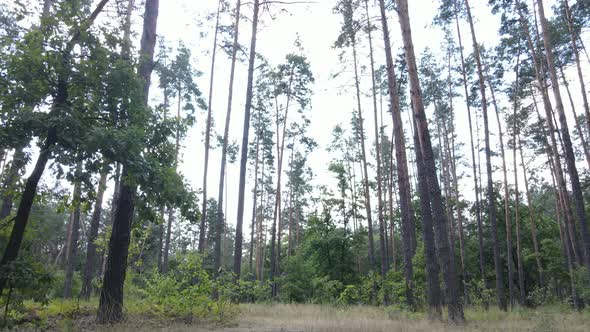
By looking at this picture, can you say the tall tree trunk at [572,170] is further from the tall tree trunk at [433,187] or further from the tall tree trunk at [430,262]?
the tall tree trunk at [433,187]

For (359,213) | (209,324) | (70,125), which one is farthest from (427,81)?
(70,125)

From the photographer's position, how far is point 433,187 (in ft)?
28.9

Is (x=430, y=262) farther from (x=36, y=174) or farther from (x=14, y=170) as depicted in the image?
(x=14, y=170)

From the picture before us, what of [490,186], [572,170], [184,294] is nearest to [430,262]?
[184,294]

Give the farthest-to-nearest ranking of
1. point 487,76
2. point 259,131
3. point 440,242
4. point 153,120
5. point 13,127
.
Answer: point 259,131 → point 487,76 → point 440,242 → point 153,120 → point 13,127

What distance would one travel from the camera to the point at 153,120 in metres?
5.96

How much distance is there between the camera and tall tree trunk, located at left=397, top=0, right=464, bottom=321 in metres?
8.27

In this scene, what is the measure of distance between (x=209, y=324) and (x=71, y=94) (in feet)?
16.6

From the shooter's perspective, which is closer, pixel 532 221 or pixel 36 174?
pixel 36 174

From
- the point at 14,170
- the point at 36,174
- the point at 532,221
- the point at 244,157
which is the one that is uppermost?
the point at 244,157

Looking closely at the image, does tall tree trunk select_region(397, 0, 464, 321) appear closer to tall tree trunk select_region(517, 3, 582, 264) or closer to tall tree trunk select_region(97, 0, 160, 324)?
tall tree trunk select_region(97, 0, 160, 324)

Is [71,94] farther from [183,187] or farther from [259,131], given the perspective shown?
[259,131]

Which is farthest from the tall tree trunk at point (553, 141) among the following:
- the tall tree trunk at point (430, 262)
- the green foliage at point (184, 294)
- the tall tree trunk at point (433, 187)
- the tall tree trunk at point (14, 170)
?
the tall tree trunk at point (14, 170)

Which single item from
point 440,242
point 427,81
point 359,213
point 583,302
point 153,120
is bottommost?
point 583,302
